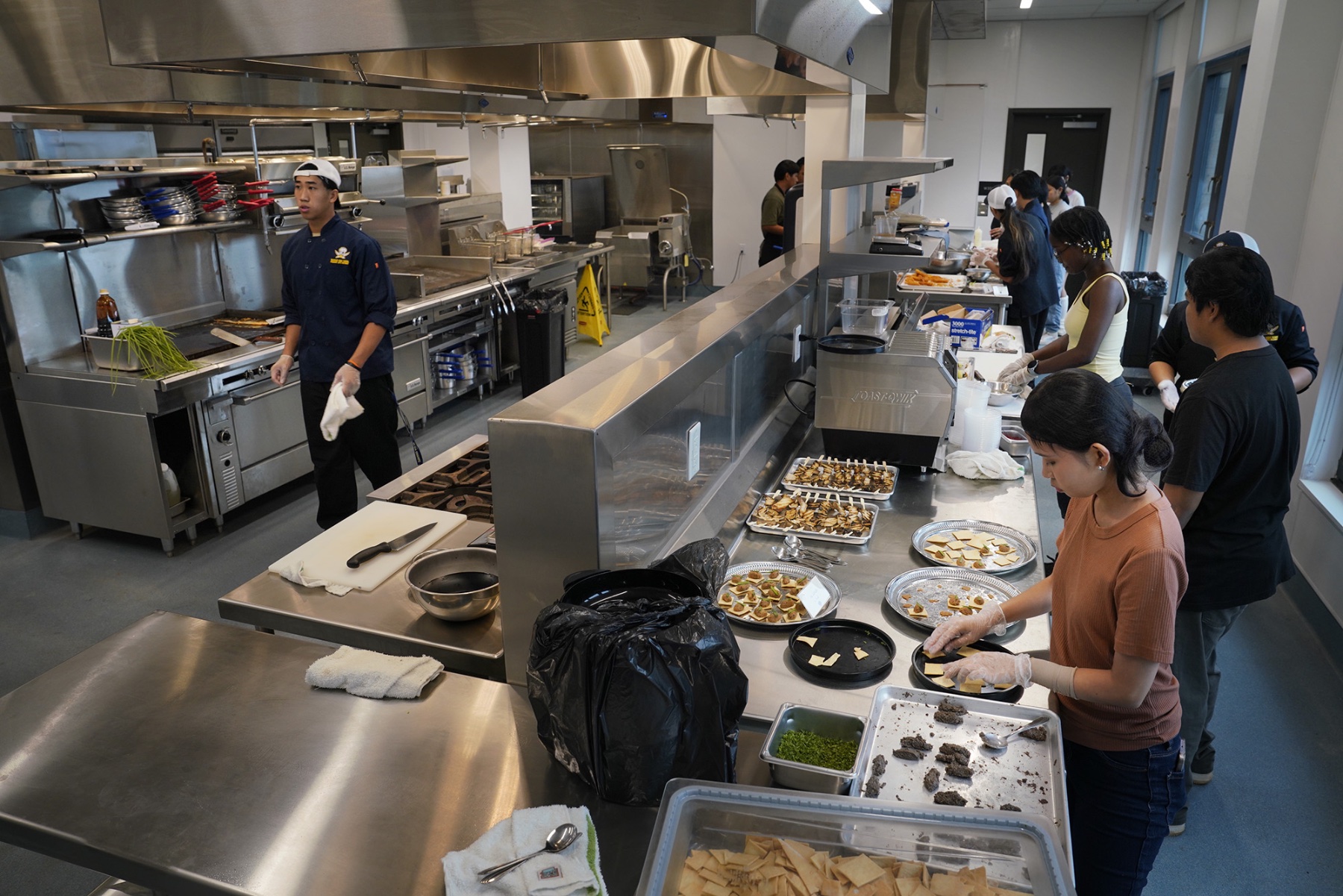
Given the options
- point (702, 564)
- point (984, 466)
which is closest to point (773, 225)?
point (984, 466)

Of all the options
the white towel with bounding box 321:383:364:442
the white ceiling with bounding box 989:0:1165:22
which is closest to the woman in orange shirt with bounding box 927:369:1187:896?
the white towel with bounding box 321:383:364:442

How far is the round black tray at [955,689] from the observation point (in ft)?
5.91

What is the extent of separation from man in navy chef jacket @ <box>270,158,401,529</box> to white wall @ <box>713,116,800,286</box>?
7.37m

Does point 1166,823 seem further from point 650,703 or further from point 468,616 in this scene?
point 468,616

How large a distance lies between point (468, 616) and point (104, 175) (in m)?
3.40

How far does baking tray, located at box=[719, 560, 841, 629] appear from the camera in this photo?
2.08 meters

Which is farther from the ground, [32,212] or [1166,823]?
[32,212]

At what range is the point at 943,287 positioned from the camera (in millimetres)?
6227

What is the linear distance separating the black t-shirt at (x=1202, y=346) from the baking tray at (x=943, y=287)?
2.29 metres

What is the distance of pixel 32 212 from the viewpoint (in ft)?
13.8

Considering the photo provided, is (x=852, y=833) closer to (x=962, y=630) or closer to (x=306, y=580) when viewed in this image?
(x=962, y=630)

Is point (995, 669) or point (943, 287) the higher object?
point (943, 287)

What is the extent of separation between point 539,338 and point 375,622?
501 cm

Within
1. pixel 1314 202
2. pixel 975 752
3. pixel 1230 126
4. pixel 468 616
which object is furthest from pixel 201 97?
pixel 1230 126
